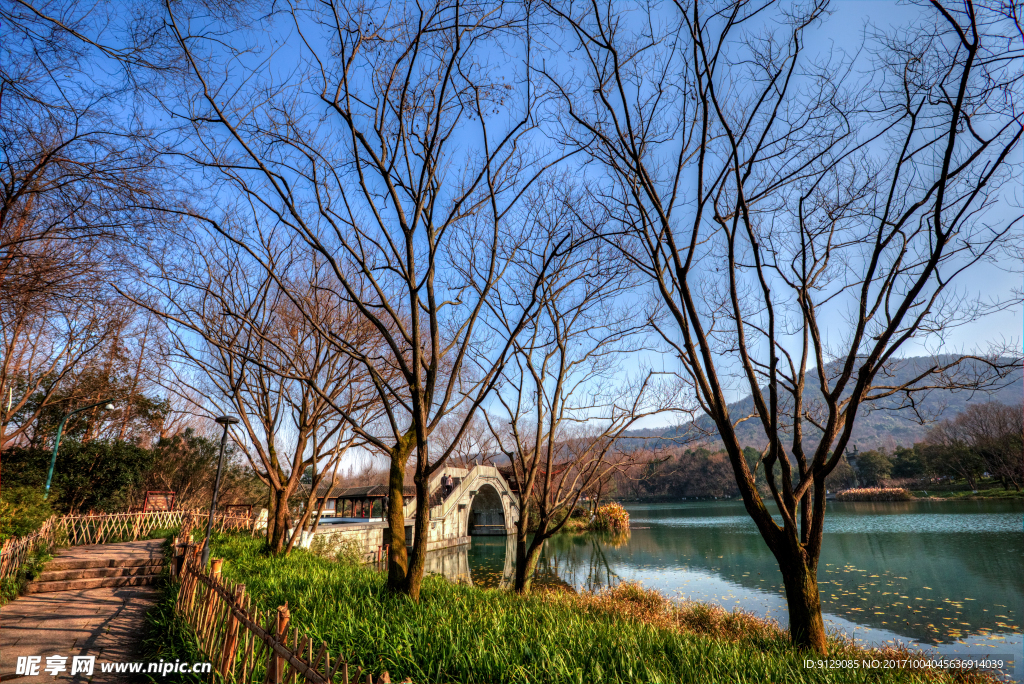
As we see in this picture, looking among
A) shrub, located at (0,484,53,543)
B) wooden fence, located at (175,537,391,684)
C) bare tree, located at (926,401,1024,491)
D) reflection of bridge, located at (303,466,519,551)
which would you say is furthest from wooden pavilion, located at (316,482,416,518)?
bare tree, located at (926,401,1024,491)

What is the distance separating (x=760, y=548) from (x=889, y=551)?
15.4 ft

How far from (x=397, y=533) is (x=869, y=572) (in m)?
15.5

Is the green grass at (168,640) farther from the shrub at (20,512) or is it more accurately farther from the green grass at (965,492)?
the green grass at (965,492)

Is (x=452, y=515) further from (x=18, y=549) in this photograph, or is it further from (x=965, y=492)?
(x=965, y=492)

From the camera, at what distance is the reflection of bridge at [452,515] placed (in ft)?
69.5

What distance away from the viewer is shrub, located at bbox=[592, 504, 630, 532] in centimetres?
3022

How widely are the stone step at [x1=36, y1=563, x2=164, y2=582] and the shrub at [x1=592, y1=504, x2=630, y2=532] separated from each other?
981 inches

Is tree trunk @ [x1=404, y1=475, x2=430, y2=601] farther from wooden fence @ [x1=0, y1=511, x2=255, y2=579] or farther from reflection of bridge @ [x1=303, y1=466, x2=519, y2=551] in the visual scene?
reflection of bridge @ [x1=303, y1=466, x2=519, y2=551]

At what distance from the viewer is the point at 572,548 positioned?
2477cm

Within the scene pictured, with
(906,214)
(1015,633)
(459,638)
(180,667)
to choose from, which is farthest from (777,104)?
(1015,633)

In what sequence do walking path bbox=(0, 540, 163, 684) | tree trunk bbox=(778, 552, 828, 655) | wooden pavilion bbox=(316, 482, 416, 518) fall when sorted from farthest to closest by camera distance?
wooden pavilion bbox=(316, 482, 416, 518)
tree trunk bbox=(778, 552, 828, 655)
walking path bbox=(0, 540, 163, 684)

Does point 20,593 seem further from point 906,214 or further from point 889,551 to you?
point 889,551

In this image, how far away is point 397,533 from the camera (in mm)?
6875

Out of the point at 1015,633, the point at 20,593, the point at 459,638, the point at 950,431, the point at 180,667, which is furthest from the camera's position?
the point at 950,431
